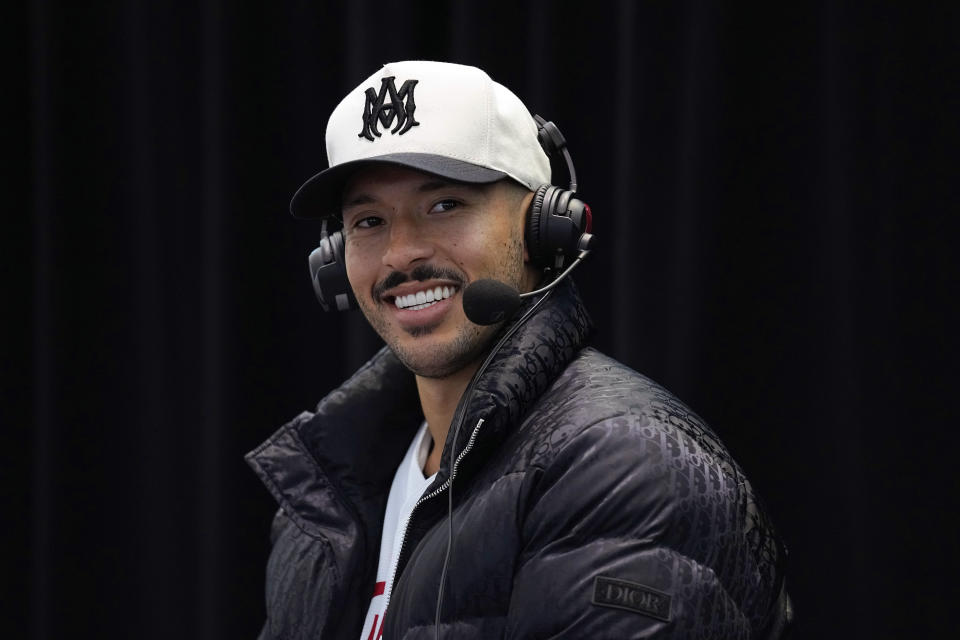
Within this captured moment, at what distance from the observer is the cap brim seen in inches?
41.5

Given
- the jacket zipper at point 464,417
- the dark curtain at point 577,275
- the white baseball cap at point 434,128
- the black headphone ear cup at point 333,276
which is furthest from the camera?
the dark curtain at point 577,275

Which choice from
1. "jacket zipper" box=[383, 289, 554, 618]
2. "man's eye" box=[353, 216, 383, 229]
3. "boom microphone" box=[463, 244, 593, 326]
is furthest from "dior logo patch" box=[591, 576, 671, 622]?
"man's eye" box=[353, 216, 383, 229]

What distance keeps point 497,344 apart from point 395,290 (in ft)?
0.48

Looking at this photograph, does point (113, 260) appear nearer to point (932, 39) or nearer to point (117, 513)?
point (117, 513)

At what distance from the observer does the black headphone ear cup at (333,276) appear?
1.24m

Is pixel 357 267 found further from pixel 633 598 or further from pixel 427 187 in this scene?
pixel 633 598

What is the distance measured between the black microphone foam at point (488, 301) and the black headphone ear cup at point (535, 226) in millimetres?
99

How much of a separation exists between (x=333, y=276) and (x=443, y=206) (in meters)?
0.20

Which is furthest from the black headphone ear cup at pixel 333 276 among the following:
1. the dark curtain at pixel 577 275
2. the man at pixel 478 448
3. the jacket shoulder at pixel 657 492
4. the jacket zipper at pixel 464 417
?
the dark curtain at pixel 577 275

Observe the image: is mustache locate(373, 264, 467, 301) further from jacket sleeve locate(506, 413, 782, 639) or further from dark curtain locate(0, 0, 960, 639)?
dark curtain locate(0, 0, 960, 639)

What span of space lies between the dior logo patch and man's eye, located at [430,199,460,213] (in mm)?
478

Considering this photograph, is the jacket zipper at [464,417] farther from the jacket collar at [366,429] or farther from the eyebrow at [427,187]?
the eyebrow at [427,187]

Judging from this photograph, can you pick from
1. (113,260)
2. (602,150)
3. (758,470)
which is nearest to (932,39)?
(602,150)

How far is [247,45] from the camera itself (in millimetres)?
1933
